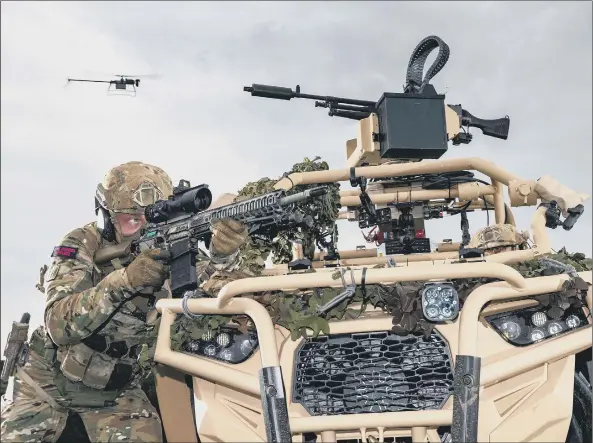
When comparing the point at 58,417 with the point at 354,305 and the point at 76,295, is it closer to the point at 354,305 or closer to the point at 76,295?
the point at 76,295

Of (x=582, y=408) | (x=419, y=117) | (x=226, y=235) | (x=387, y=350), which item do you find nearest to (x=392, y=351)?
(x=387, y=350)

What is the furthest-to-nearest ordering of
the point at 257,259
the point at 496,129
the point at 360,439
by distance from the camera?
the point at 496,129
the point at 257,259
the point at 360,439

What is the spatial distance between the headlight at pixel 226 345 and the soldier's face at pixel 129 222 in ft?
3.79

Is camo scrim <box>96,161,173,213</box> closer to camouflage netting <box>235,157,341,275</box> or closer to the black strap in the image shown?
camouflage netting <box>235,157,341,275</box>

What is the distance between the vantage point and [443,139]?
15.1 feet

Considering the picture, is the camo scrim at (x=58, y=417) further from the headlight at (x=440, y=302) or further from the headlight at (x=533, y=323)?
the headlight at (x=533, y=323)

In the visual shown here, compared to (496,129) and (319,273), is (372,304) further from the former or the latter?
(496,129)

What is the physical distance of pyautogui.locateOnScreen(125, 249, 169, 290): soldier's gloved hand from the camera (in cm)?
351

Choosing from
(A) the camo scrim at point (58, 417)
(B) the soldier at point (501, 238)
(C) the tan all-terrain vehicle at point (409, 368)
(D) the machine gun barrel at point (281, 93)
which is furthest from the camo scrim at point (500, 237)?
(A) the camo scrim at point (58, 417)

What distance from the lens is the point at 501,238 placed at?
513cm

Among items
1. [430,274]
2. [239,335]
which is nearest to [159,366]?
[239,335]

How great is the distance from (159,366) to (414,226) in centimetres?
257

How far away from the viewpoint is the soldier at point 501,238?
511cm

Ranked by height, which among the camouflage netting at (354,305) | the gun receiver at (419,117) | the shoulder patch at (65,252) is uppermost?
the gun receiver at (419,117)
